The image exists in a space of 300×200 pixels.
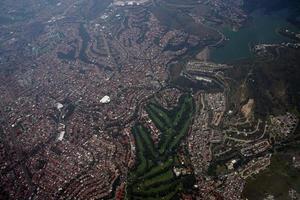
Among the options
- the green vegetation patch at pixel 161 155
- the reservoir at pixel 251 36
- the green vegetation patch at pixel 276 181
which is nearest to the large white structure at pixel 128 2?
the reservoir at pixel 251 36

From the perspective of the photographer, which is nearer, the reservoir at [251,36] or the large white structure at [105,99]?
the large white structure at [105,99]

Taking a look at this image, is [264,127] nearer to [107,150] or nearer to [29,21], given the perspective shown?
[107,150]

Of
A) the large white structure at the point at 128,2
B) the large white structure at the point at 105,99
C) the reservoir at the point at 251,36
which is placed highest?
the reservoir at the point at 251,36

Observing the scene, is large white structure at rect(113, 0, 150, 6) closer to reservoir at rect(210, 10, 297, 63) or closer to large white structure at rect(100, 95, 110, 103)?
Result: reservoir at rect(210, 10, 297, 63)

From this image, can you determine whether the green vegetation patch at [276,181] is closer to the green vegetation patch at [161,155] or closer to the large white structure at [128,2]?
the green vegetation patch at [161,155]

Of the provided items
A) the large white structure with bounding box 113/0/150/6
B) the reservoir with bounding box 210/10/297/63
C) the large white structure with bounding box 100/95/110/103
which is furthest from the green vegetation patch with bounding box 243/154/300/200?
the large white structure with bounding box 113/0/150/6

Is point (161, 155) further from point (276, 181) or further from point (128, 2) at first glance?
point (128, 2)

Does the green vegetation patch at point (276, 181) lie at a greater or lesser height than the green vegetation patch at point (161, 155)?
greater

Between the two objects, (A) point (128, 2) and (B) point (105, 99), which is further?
(A) point (128, 2)

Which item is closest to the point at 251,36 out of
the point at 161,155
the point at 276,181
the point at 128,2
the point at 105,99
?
the point at 105,99
